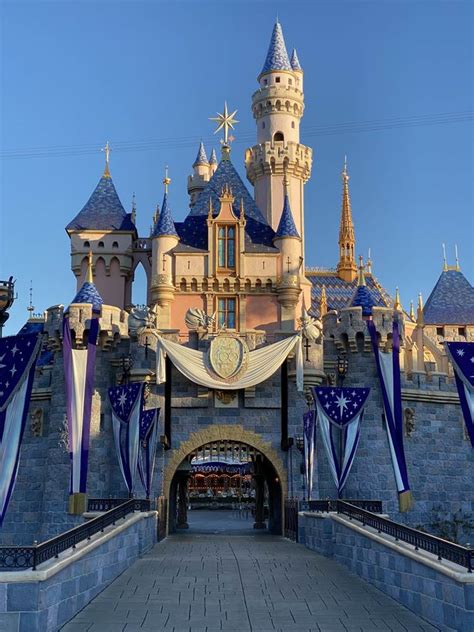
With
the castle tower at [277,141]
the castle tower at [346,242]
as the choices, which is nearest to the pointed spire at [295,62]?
the castle tower at [277,141]

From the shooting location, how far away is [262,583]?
16797 mm

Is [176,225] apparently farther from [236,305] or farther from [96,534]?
[96,534]

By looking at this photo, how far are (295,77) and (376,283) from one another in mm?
19014

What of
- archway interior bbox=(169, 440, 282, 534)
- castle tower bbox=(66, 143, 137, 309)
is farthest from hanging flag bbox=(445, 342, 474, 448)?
castle tower bbox=(66, 143, 137, 309)

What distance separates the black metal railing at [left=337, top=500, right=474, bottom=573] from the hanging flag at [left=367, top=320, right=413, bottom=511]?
3.38 m

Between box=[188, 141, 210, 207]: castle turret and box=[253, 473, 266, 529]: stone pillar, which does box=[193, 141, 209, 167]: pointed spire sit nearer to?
box=[188, 141, 210, 207]: castle turret

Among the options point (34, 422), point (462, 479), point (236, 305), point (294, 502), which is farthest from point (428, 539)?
point (236, 305)

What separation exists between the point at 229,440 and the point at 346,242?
1677 inches

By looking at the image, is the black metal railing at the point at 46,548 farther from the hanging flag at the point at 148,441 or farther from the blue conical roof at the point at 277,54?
the blue conical roof at the point at 277,54

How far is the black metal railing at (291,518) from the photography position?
2589 cm

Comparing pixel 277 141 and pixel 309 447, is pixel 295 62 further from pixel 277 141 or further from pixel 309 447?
pixel 309 447

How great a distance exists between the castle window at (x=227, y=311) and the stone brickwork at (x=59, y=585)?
67.4 ft

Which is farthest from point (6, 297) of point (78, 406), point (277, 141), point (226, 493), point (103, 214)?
point (226, 493)

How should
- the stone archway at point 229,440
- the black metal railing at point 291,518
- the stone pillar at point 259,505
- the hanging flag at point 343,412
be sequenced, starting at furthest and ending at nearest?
1. the stone pillar at point 259,505
2. the stone archway at point 229,440
3. the black metal railing at point 291,518
4. the hanging flag at point 343,412
